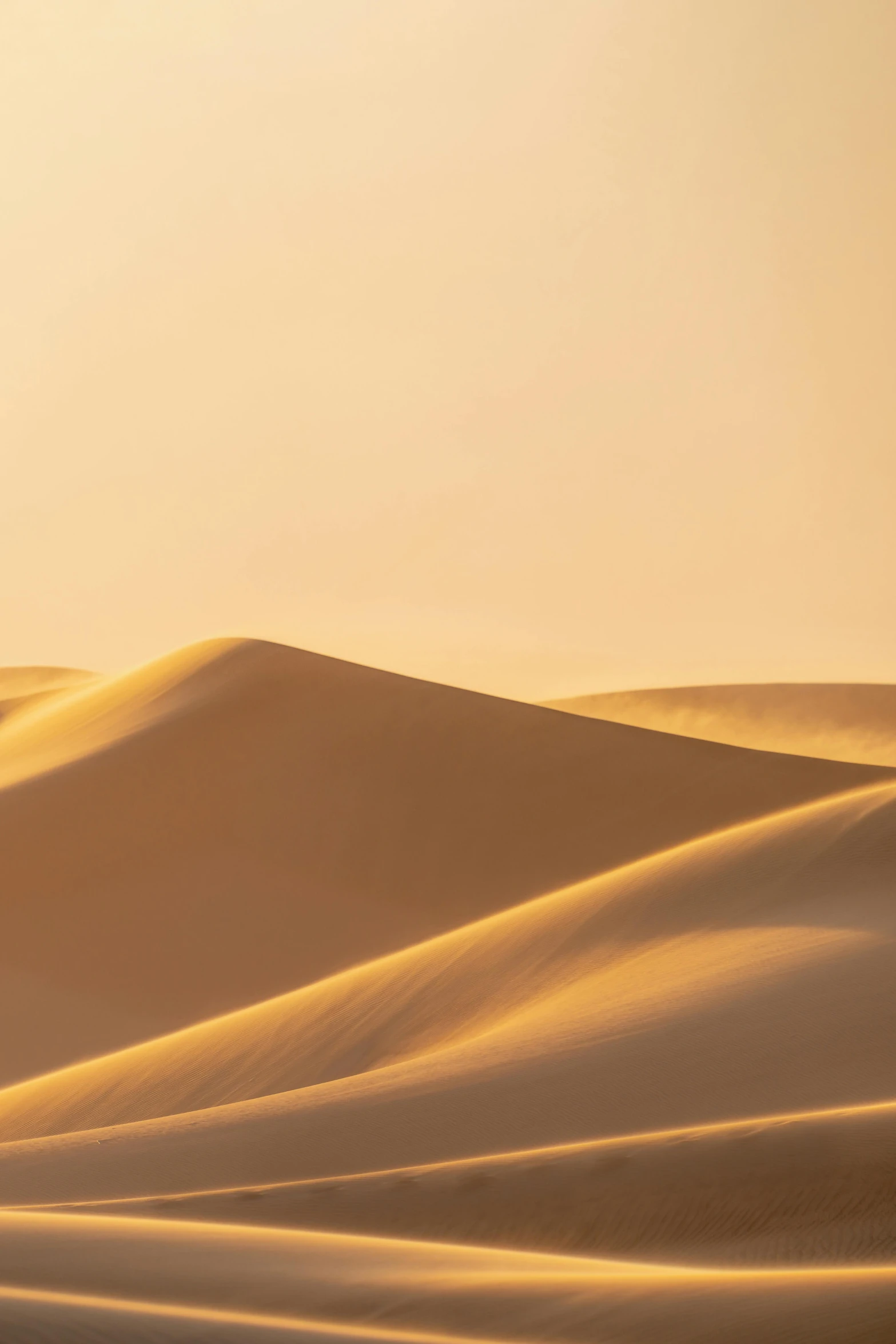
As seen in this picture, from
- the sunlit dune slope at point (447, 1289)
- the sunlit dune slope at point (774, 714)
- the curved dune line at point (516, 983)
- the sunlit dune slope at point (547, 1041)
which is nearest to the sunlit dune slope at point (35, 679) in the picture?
the sunlit dune slope at point (774, 714)

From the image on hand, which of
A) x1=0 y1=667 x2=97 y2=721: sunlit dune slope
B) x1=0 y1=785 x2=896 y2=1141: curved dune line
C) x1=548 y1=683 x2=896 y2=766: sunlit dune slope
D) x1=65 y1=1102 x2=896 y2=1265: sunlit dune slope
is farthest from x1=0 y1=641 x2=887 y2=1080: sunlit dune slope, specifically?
x1=0 y1=667 x2=97 y2=721: sunlit dune slope

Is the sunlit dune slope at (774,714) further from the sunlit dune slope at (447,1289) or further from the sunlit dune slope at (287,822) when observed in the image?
the sunlit dune slope at (447,1289)

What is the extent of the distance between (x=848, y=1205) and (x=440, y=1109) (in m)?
1.43

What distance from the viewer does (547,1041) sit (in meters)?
5.31

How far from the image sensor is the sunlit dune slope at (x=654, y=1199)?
11.8ft

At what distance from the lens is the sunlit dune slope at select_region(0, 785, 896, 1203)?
4.58 m

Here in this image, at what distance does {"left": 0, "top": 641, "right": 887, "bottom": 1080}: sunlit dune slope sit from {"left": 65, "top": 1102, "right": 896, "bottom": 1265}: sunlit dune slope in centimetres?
365

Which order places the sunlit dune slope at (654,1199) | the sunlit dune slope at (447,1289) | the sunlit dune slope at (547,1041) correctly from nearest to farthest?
1. the sunlit dune slope at (447,1289)
2. the sunlit dune slope at (654,1199)
3. the sunlit dune slope at (547,1041)

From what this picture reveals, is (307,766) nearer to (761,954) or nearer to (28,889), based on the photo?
(28,889)

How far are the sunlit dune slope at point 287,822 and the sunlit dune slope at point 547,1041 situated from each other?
1441 mm

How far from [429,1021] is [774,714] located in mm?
9531

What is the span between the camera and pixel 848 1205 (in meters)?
3.68

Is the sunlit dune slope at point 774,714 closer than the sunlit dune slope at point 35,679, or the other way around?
the sunlit dune slope at point 774,714

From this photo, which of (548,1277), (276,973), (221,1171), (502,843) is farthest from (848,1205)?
(502,843)
